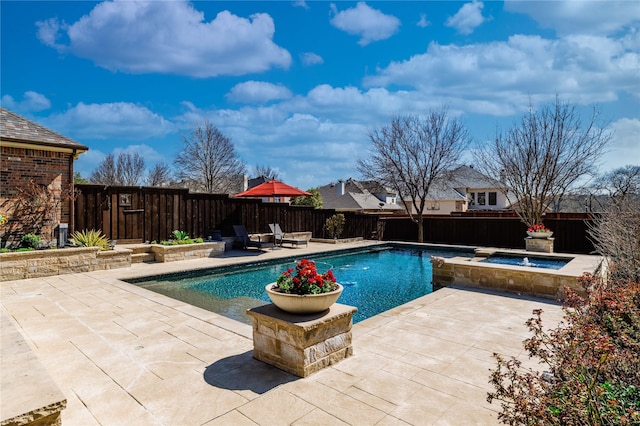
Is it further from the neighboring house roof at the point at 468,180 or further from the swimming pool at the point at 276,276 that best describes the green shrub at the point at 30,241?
the neighboring house roof at the point at 468,180

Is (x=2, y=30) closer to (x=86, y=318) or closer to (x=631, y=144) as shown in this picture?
(x=86, y=318)

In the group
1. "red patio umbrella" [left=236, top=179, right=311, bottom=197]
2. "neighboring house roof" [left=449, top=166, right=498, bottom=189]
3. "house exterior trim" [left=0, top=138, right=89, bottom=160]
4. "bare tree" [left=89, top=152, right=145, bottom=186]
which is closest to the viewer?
"house exterior trim" [left=0, top=138, right=89, bottom=160]

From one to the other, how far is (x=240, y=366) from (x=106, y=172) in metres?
37.6

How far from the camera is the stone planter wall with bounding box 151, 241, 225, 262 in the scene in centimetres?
988

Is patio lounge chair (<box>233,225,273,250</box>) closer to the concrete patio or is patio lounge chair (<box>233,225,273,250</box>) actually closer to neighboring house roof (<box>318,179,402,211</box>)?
the concrete patio

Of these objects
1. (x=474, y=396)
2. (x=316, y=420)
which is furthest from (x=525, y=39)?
Answer: (x=316, y=420)

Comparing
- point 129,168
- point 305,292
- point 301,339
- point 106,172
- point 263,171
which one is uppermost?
point 263,171

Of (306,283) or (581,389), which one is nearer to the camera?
(581,389)

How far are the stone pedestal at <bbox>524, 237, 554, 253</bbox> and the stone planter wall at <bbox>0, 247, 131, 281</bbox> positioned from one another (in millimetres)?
11769

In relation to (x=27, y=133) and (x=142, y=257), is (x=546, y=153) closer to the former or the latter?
(x=142, y=257)

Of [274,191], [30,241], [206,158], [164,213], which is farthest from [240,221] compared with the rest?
[206,158]

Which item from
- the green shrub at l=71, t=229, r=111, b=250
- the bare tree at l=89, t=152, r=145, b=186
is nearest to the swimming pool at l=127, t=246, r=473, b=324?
the green shrub at l=71, t=229, r=111, b=250

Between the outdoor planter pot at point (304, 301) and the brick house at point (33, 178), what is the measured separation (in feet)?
25.4

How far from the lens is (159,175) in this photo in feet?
118
